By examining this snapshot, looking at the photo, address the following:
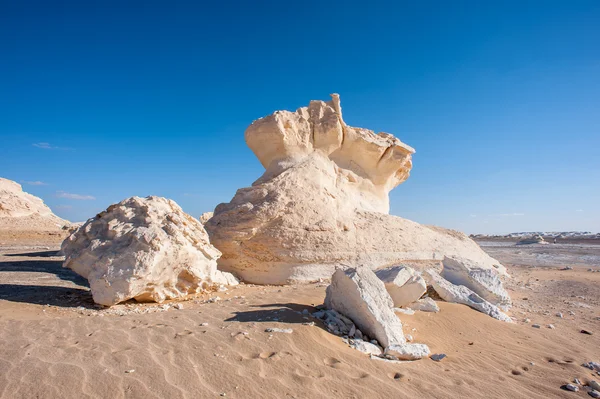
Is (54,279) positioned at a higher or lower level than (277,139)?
lower

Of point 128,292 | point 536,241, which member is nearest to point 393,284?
Answer: point 128,292

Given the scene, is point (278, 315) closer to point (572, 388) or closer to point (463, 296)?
point (572, 388)

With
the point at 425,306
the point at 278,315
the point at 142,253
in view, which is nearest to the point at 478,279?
the point at 425,306

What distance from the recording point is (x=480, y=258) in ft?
35.5

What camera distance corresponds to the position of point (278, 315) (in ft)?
14.7

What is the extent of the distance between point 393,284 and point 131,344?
3.48m

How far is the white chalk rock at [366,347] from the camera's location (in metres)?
3.76

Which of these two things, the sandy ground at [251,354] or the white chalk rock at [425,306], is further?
the white chalk rock at [425,306]

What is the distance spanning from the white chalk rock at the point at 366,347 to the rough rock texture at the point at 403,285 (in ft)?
4.61

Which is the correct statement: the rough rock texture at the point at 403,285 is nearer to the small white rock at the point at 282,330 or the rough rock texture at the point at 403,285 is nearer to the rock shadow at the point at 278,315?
the rock shadow at the point at 278,315

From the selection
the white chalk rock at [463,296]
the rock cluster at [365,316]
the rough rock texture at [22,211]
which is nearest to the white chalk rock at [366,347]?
the rock cluster at [365,316]

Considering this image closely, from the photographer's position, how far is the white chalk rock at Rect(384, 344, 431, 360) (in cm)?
373

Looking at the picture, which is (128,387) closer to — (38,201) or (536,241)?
(38,201)

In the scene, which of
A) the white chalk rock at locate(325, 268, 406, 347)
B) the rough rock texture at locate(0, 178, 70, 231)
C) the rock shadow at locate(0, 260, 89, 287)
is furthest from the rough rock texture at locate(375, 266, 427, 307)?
the rough rock texture at locate(0, 178, 70, 231)
